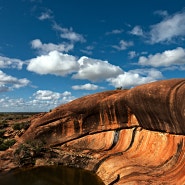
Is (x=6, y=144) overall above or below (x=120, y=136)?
below

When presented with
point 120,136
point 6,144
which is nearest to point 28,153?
point 6,144

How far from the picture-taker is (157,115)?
24.5 meters

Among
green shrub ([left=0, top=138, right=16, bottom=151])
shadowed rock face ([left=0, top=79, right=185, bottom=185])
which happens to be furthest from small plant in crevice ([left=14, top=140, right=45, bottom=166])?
green shrub ([left=0, top=138, right=16, bottom=151])

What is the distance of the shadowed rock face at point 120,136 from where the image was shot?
71.3 ft

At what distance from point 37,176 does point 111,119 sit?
11.5 m

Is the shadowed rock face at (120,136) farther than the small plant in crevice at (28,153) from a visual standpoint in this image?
No

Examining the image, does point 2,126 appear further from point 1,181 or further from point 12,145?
point 1,181

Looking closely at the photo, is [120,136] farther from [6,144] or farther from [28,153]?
[6,144]

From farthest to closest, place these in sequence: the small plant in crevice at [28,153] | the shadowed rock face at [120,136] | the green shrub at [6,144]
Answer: the green shrub at [6,144] → the small plant in crevice at [28,153] → the shadowed rock face at [120,136]

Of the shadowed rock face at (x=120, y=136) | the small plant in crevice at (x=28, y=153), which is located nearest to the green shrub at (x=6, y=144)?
the shadowed rock face at (x=120, y=136)

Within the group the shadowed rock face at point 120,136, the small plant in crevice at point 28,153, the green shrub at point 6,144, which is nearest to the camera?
the shadowed rock face at point 120,136

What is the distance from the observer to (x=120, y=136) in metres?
31.2

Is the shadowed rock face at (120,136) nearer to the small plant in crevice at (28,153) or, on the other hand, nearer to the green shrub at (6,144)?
the small plant in crevice at (28,153)

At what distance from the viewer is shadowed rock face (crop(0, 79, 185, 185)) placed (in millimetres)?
21719
